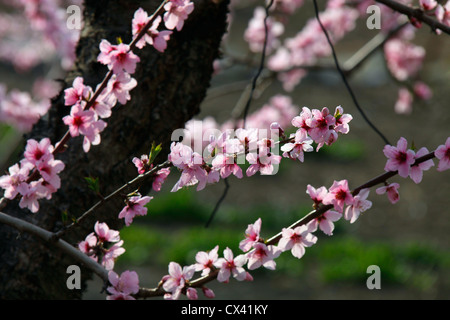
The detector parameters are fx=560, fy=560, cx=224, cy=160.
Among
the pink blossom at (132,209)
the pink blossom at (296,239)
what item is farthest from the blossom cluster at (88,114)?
the pink blossom at (296,239)

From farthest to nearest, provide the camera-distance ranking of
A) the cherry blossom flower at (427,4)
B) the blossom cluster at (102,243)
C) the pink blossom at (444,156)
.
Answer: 1. the cherry blossom flower at (427,4)
2. the blossom cluster at (102,243)
3. the pink blossom at (444,156)

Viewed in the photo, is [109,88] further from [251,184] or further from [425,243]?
[251,184]

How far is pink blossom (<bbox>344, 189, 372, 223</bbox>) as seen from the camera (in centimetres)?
133

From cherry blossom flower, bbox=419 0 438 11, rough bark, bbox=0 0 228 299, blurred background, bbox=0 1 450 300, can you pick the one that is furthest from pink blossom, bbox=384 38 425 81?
rough bark, bbox=0 0 228 299

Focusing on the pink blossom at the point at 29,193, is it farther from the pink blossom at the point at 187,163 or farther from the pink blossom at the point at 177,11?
the pink blossom at the point at 177,11

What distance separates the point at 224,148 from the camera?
1.33 metres

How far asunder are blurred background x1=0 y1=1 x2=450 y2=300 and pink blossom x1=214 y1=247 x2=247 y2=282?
1.77m

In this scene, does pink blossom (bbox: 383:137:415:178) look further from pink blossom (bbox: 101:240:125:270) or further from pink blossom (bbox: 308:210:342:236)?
pink blossom (bbox: 101:240:125:270)

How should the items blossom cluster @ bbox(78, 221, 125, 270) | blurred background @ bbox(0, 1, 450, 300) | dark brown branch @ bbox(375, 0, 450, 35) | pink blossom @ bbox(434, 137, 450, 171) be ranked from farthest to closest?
blurred background @ bbox(0, 1, 450, 300), dark brown branch @ bbox(375, 0, 450, 35), blossom cluster @ bbox(78, 221, 125, 270), pink blossom @ bbox(434, 137, 450, 171)

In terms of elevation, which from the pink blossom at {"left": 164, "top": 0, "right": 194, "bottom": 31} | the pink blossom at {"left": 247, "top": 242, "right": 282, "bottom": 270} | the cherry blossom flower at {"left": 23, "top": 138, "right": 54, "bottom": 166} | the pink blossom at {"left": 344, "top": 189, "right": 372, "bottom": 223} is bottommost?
the pink blossom at {"left": 247, "top": 242, "right": 282, "bottom": 270}

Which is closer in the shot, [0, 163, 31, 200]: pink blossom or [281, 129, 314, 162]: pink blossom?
[281, 129, 314, 162]: pink blossom

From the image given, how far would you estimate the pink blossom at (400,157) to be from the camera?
50.6 inches

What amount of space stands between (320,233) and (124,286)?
136 inches

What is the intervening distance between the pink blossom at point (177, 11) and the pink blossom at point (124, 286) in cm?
66
